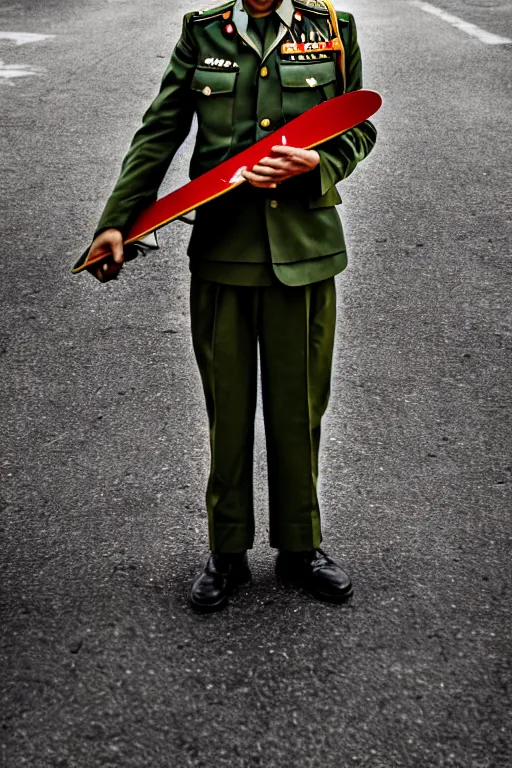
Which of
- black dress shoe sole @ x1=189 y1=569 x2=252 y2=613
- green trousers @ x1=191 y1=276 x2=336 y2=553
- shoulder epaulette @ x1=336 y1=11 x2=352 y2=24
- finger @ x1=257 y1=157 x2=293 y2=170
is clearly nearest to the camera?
finger @ x1=257 y1=157 x2=293 y2=170

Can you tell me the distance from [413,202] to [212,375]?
449cm

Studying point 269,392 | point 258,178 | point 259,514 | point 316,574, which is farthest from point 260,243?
point 259,514

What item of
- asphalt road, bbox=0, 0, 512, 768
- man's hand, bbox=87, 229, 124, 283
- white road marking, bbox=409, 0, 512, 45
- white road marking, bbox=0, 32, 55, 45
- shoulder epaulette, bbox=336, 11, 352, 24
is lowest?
white road marking, bbox=409, 0, 512, 45

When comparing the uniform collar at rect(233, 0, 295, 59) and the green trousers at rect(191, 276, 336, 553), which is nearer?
the uniform collar at rect(233, 0, 295, 59)

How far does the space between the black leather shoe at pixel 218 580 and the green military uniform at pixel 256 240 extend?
0.07 m

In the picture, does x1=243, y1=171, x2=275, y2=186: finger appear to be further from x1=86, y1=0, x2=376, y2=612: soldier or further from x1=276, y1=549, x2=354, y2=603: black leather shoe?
x1=276, y1=549, x2=354, y2=603: black leather shoe

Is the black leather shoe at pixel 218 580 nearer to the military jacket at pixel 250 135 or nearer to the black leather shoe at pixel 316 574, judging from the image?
the black leather shoe at pixel 316 574

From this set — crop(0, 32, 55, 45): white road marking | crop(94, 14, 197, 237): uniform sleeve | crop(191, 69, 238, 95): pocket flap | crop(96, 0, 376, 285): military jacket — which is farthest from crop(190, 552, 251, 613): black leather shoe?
crop(0, 32, 55, 45): white road marking

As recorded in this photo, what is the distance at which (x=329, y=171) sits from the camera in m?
2.91

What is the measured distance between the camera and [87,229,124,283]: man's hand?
2.99 metres

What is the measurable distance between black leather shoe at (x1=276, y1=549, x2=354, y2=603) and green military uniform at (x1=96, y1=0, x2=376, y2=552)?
0.09 metres

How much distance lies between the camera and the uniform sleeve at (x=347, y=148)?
2.91m

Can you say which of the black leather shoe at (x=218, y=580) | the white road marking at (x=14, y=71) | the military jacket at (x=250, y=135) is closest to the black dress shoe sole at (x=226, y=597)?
the black leather shoe at (x=218, y=580)

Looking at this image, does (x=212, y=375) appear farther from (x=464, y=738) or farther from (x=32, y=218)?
(x=32, y=218)
